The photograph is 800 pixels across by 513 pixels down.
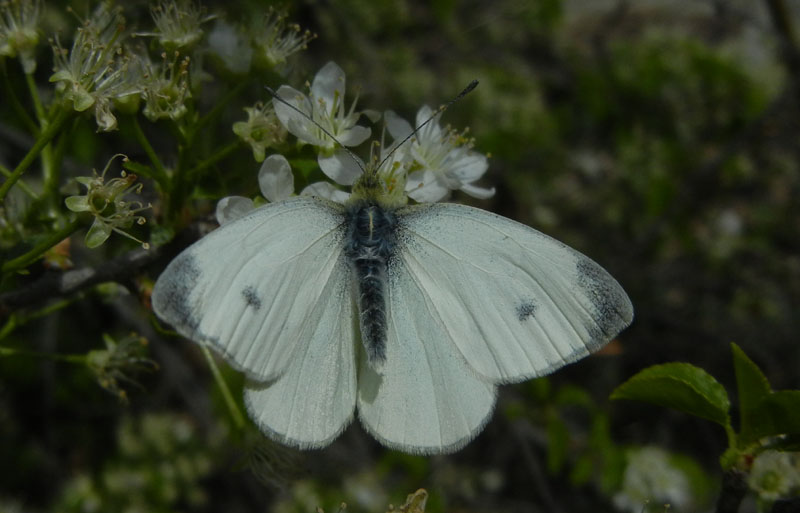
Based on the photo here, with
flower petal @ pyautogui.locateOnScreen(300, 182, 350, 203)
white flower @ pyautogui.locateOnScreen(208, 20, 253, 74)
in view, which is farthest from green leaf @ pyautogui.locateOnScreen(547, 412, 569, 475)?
white flower @ pyautogui.locateOnScreen(208, 20, 253, 74)

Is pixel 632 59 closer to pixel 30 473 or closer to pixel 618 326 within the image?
pixel 618 326

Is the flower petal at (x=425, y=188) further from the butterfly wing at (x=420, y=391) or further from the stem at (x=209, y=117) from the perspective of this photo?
the stem at (x=209, y=117)

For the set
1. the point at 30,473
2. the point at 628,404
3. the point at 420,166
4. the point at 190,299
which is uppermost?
the point at 190,299

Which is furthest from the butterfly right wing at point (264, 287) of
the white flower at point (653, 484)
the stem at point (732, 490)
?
the white flower at point (653, 484)

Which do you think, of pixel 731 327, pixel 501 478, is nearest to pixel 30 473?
pixel 501 478

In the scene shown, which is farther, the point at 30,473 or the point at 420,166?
the point at 30,473

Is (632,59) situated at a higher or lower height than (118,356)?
lower

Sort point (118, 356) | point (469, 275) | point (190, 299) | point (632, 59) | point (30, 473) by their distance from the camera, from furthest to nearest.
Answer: point (632, 59) < point (30, 473) < point (118, 356) < point (469, 275) < point (190, 299)
